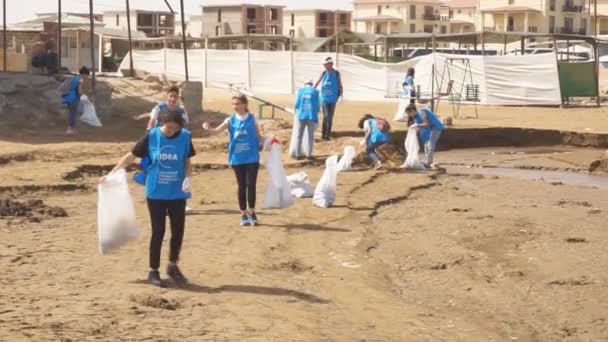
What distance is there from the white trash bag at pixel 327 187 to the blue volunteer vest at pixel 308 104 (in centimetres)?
440

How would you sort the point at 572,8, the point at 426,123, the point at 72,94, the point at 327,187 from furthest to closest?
the point at 572,8
the point at 72,94
the point at 426,123
the point at 327,187

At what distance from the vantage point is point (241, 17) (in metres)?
120

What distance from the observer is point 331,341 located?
24.1 feet

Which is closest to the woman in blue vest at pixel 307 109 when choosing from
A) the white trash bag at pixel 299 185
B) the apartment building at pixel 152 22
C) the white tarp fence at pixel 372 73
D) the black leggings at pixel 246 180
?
the white trash bag at pixel 299 185

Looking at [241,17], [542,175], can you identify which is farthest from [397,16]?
[542,175]

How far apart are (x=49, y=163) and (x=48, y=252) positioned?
7840 millimetres

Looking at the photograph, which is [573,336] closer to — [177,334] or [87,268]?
[177,334]

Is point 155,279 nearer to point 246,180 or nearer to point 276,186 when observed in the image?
point 246,180

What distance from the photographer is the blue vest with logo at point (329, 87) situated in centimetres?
2030

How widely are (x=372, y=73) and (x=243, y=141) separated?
25857mm

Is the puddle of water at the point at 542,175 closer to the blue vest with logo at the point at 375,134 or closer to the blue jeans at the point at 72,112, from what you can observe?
the blue vest with logo at the point at 375,134

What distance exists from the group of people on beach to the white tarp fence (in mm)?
14410

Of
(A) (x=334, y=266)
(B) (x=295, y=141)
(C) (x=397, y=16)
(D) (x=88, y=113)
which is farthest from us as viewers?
(C) (x=397, y=16)

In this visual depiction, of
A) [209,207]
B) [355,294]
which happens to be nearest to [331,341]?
[355,294]
